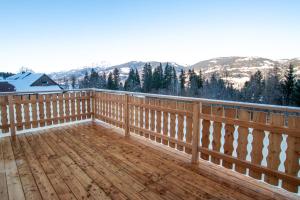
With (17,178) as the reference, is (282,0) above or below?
above

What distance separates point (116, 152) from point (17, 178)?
1474 millimetres

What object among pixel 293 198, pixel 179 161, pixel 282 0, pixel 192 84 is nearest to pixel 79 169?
pixel 179 161

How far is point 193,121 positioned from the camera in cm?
297

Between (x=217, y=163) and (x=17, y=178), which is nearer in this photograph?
(x=17, y=178)


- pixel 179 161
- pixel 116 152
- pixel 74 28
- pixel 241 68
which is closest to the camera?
pixel 179 161

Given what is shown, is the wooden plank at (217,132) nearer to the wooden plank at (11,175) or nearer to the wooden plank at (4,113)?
the wooden plank at (11,175)

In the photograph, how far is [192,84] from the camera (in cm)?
4197

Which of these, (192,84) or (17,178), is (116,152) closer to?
(17,178)

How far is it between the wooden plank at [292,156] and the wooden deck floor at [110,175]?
0.11m

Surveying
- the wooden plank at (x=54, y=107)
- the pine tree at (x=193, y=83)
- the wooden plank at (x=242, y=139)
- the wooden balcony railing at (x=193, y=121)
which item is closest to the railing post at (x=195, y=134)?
the wooden balcony railing at (x=193, y=121)

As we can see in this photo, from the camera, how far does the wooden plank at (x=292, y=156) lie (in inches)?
78.6

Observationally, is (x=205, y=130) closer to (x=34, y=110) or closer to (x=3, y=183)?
(x=3, y=183)

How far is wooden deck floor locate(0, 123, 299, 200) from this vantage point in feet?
6.83

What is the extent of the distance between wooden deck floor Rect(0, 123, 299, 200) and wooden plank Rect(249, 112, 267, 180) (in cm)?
13
